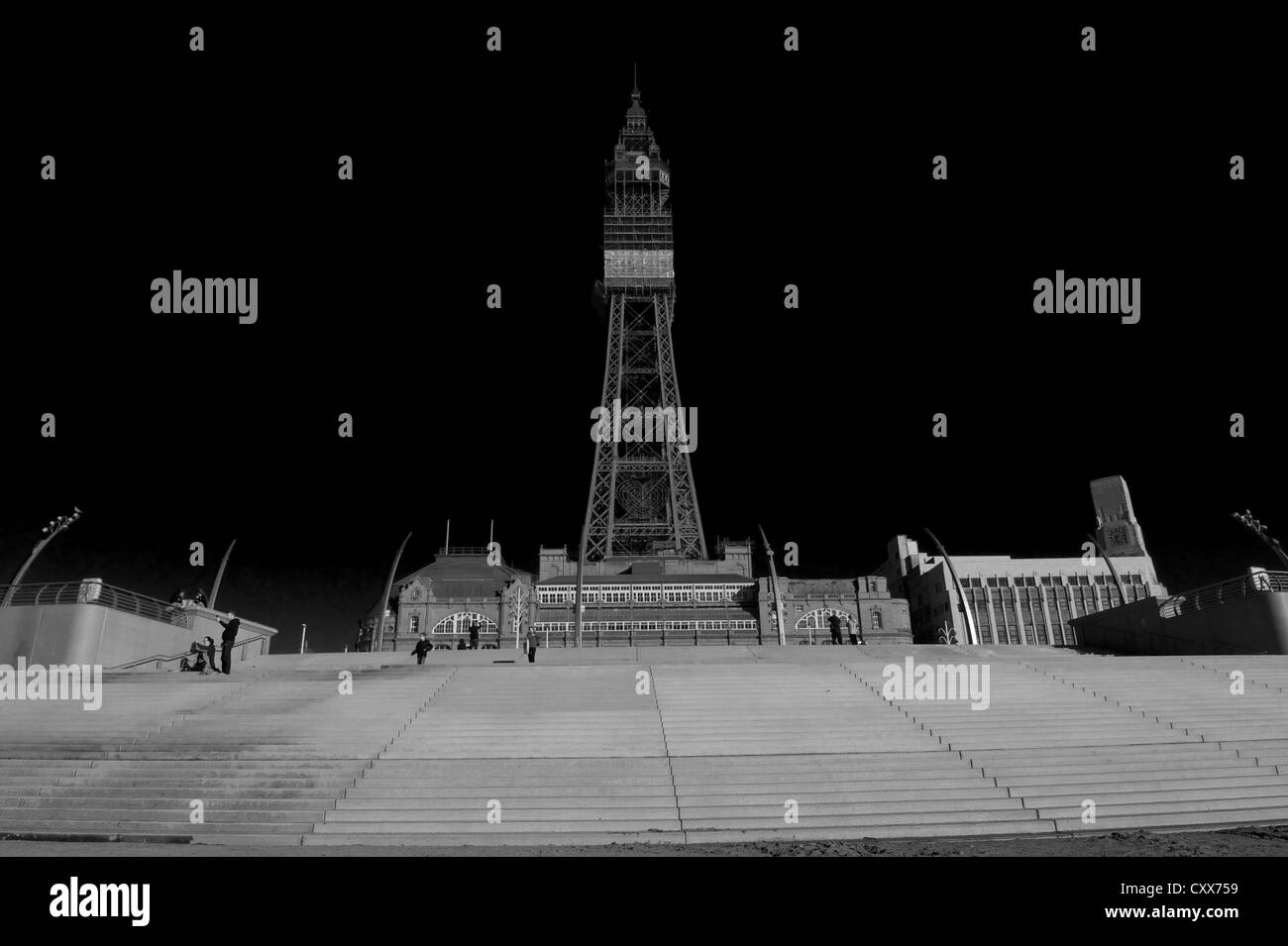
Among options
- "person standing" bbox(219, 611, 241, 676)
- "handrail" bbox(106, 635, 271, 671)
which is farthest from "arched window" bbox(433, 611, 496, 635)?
"person standing" bbox(219, 611, 241, 676)

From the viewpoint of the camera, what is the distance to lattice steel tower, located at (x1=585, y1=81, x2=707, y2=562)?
7812cm

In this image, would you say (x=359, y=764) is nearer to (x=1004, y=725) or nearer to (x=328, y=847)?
(x=328, y=847)

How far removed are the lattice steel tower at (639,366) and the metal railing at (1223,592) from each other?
52152 millimetres

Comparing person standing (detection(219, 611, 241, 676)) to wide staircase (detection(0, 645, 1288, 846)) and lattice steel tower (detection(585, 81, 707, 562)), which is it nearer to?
wide staircase (detection(0, 645, 1288, 846))

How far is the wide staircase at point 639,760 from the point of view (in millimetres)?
10359

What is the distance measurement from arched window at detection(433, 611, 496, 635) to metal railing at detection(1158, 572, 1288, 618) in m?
47.5

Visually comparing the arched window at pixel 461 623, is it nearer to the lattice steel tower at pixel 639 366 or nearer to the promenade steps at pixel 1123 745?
the lattice steel tower at pixel 639 366

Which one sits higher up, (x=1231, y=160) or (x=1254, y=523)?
(x=1231, y=160)

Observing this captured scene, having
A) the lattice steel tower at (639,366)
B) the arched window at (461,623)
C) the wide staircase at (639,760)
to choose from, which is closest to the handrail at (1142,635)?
the wide staircase at (639,760)

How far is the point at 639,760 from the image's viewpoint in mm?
12359

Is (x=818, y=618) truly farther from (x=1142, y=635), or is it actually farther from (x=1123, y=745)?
(x=1123, y=745)

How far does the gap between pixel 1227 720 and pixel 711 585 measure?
49937mm
